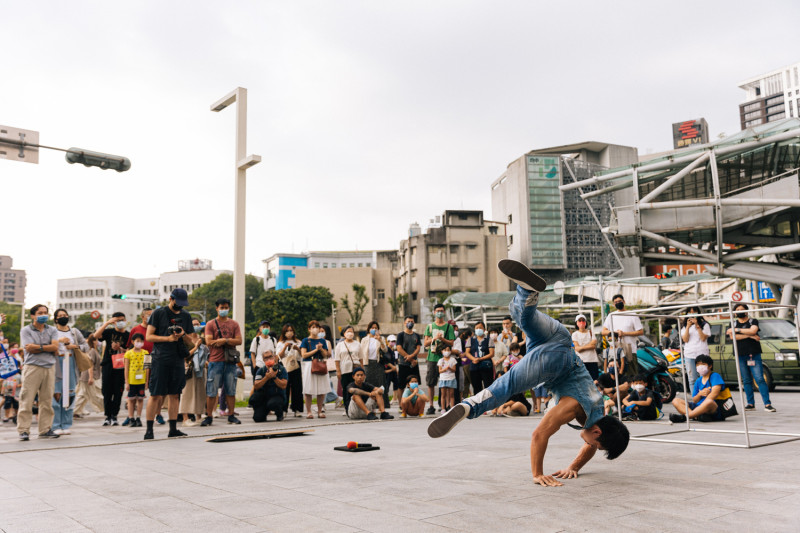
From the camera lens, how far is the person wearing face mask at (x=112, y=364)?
11156mm

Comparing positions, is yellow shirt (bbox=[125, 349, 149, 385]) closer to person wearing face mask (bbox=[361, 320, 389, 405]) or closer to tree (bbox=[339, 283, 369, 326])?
person wearing face mask (bbox=[361, 320, 389, 405])

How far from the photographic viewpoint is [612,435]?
481 centimetres

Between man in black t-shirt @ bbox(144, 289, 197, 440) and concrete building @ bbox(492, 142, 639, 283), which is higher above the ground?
concrete building @ bbox(492, 142, 639, 283)

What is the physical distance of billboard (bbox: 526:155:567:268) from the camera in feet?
244

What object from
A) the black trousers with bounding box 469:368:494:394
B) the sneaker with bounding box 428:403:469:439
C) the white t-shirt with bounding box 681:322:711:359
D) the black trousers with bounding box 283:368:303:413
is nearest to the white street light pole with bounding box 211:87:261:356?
the black trousers with bounding box 283:368:303:413

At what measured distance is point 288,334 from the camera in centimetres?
1221

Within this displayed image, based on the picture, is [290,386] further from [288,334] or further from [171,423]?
[171,423]

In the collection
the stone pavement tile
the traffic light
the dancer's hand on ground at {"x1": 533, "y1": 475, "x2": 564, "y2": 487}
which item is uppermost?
the traffic light

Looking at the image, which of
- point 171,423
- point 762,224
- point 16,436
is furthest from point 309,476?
point 762,224

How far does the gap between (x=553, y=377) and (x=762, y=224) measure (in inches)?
1422

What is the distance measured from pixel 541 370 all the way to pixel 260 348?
26.9 ft

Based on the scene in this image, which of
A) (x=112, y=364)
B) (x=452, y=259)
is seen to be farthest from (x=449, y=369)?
(x=452, y=259)

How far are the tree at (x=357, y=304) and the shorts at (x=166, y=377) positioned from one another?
6847 centimetres

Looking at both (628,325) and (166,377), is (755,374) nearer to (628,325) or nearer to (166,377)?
(628,325)
